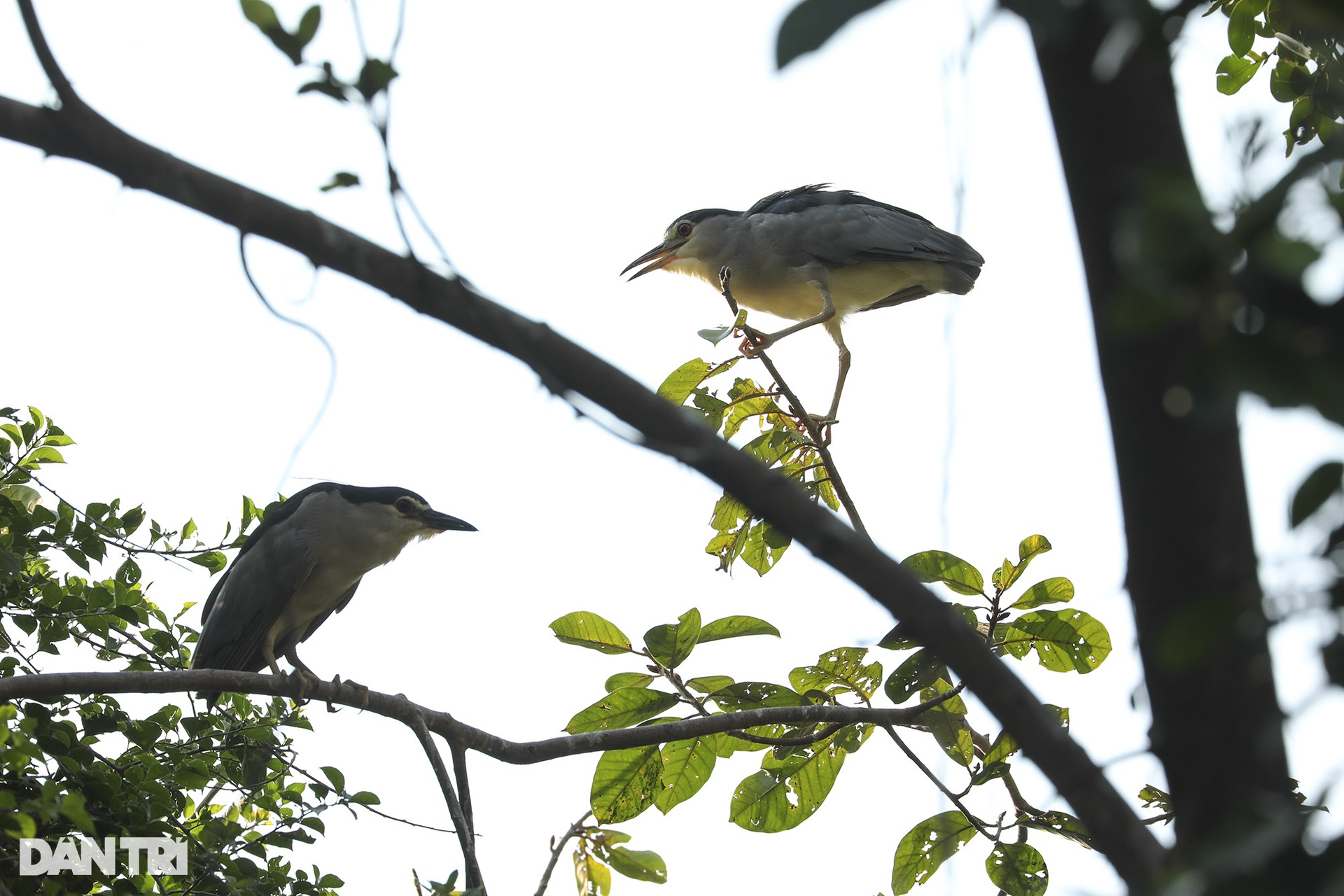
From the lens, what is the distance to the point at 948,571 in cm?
222

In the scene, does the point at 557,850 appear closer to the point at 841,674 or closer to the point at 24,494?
the point at 841,674

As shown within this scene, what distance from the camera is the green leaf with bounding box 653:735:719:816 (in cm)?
242

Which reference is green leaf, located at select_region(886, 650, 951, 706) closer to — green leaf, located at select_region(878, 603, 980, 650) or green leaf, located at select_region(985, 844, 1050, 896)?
green leaf, located at select_region(878, 603, 980, 650)

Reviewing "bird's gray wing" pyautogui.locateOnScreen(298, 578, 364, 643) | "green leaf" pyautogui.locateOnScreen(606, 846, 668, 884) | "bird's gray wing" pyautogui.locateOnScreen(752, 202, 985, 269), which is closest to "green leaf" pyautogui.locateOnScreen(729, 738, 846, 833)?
→ "green leaf" pyautogui.locateOnScreen(606, 846, 668, 884)

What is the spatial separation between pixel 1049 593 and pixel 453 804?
4.56ft

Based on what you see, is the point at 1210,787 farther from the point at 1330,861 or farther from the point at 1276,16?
the point at 1276,16

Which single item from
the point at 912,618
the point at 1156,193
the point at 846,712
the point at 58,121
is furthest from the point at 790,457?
the point at 1156,193

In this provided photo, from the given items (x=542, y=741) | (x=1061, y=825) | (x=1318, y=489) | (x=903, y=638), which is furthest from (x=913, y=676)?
(x=1318, y=489)

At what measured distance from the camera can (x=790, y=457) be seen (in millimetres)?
3025

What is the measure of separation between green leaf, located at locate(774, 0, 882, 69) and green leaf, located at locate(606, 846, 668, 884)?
1.65 m

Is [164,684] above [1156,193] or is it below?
above

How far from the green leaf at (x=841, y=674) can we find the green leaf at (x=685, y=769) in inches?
11.1

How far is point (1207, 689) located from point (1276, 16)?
2.23 metres

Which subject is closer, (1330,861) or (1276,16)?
(1330,861)
